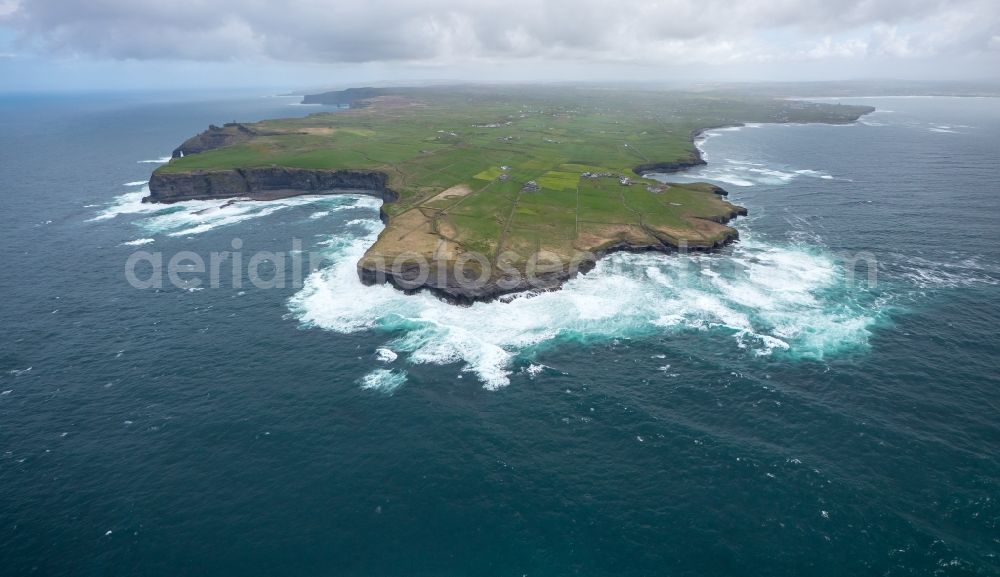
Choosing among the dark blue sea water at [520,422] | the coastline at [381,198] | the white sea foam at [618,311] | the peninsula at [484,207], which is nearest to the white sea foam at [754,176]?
the coastline at [381,198]

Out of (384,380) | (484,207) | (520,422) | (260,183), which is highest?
(260,183)

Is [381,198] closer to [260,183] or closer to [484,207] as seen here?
[260,183]

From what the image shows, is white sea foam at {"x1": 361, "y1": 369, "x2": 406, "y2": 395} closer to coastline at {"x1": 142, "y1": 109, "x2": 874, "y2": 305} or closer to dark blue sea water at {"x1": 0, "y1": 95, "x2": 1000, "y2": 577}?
dark blue sea water at {"x1": 0, "y1": 95, "x2": 1000, "y2": 577}

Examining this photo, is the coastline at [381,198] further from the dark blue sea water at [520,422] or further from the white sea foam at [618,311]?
the dark blue sea water at [520,422]

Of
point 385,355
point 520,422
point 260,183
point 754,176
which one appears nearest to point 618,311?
point 520,422

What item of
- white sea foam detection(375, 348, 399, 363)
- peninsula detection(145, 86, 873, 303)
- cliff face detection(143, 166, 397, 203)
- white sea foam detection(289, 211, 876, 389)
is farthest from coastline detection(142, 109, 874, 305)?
white sea foam detection(375, 348, 399, 363)

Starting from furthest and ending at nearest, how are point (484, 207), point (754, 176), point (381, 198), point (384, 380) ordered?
point (754, 176)
point (381, 198)
point (484, 207)
point (384, 380)

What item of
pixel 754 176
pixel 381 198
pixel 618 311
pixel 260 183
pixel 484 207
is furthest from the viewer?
pixel 754 176
